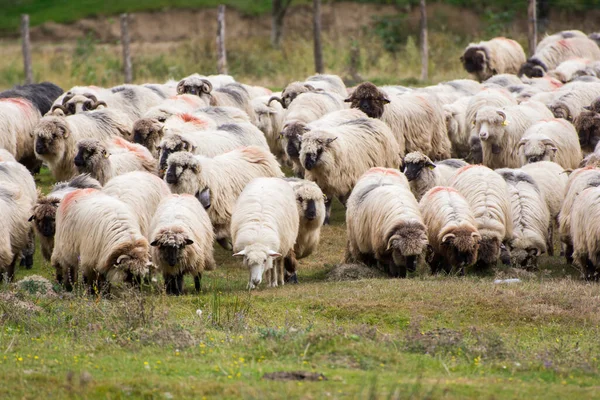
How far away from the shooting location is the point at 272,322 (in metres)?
10.1

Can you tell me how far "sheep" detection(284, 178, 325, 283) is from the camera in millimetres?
13177

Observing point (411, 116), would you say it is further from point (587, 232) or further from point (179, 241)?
point (179, 241)

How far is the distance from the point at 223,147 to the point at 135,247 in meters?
4.81

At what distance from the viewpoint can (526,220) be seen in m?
13.6

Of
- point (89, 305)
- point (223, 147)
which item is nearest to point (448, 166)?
point (223, 147)

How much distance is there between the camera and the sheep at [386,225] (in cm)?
1225

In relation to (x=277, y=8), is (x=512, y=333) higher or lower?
lower

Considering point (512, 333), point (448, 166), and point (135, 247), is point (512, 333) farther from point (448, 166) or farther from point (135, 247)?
point (448, 166)

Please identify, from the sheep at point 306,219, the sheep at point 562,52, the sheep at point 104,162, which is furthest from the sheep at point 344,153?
the sheep at point 562,52

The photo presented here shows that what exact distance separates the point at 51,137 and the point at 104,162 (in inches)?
68.9

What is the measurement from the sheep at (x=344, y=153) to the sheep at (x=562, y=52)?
1060 centimetres

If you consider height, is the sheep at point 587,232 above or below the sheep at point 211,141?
below

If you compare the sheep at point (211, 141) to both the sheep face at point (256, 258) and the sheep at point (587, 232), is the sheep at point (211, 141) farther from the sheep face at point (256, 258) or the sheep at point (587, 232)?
the sheep at point (587, 232)

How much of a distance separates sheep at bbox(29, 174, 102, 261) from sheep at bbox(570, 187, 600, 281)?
643 cm
